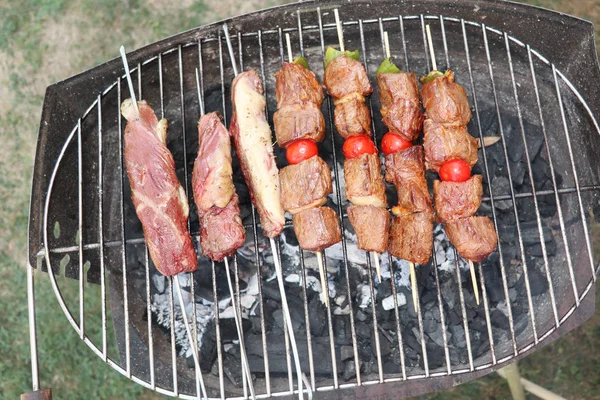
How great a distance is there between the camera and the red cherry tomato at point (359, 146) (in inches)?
131

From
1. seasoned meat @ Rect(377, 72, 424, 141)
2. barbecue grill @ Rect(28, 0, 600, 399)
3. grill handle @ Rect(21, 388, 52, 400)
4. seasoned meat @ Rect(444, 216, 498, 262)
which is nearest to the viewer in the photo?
grill handle @ Rect(21, 388, 52, 400)

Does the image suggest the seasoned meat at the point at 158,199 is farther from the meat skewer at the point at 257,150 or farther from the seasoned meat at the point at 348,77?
the seasoned meat at the point at 348,77

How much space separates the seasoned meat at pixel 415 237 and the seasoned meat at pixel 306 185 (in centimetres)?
54

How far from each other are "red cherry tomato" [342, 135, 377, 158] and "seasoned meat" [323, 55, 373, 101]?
0.97 feet

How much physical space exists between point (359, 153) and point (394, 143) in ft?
0.79

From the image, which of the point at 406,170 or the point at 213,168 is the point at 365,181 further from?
the point at 213,168

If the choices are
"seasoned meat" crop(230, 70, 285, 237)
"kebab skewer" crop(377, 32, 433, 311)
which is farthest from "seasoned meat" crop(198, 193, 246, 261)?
"kebab skewer" crop(377, 32, 433, 311)

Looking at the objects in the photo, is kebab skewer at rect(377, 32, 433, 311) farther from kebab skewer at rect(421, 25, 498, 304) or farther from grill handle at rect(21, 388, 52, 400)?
grill handle at rect(21, 388, 52, 400)

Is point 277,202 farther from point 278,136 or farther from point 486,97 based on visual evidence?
point 486,97

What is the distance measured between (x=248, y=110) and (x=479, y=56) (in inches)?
72.1

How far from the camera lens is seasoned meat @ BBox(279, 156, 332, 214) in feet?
10.5

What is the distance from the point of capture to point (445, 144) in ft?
10.5

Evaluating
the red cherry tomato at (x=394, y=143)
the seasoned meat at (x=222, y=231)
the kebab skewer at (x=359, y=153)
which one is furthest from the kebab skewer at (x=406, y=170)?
the seasoned meat at (x=222, y=231)

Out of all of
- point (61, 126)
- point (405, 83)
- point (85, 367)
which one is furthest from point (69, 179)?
point (405, 83)
